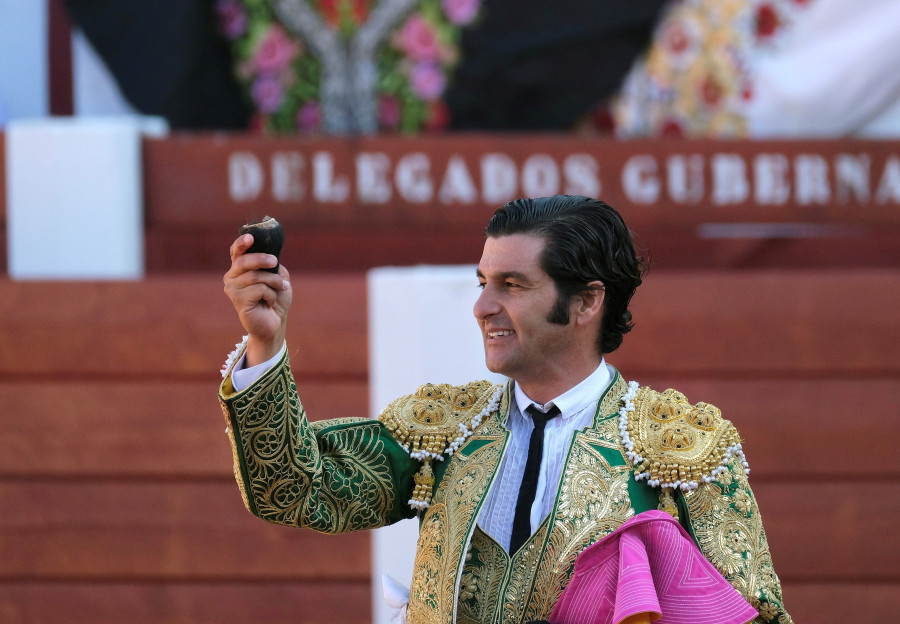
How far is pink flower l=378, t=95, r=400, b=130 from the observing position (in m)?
5.05

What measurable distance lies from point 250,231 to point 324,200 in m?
2.85

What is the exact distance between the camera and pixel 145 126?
14.6 feet

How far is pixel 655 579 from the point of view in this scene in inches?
64.9

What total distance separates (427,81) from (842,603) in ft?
8.34

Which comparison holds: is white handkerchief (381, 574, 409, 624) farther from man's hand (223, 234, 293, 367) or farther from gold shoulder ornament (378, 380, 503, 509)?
man's hand (223, 234, 293, 367)

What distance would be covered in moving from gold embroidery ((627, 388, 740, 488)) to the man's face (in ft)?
0.66

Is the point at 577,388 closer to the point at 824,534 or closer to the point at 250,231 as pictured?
the point at 250,231

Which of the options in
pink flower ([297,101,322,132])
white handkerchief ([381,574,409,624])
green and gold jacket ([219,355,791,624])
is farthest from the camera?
pink flower ([297,101,322,132])

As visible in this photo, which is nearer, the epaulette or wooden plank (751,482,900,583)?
the epaulette

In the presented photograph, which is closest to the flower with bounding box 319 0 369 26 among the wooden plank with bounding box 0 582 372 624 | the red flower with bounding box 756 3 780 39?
the red flower with bounding box 756 3 780 39

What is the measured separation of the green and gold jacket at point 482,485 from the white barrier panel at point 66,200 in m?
2.60

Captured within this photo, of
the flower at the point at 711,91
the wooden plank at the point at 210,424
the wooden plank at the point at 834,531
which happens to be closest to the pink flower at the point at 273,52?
the wooden plank at the point at 210,424

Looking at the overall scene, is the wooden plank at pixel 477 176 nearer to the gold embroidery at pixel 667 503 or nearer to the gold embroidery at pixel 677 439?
the gold embroidery at pixel 677 439

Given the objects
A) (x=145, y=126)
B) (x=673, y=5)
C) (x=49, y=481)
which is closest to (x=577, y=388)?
(x=49, y=481)
